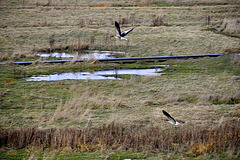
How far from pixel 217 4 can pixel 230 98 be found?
1604 inches

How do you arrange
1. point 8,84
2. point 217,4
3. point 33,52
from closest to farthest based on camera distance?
point 8,84 → point 33,52 → point 217,4

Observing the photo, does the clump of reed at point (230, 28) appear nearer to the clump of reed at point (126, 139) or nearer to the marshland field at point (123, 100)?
the marshland field at point (123, 100)

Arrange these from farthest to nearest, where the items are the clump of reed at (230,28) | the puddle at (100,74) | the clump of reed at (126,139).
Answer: the clump of reed at (230,28)
the puddle at (100,74)
the clump of reed at (126,139)

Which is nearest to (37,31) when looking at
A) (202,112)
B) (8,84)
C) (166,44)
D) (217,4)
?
(166,44)

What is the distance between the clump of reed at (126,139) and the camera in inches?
352

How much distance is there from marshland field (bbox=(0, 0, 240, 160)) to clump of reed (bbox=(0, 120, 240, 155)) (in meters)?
0.03

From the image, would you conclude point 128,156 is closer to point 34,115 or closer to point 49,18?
point 34,115

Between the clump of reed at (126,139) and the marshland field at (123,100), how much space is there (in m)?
0.03

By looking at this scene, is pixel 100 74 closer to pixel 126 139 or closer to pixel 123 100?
pixel 123 100

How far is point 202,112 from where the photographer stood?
38.5ft

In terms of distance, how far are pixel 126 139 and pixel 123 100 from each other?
4139 millimetres

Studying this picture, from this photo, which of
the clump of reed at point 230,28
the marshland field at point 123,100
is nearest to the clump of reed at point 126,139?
the marshland field at point 123,100

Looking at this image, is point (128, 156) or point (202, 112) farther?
point (202, 112)

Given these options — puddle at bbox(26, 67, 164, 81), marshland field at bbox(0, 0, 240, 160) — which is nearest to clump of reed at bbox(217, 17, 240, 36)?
marshland field at bbox(0, 0, 240, 160)
